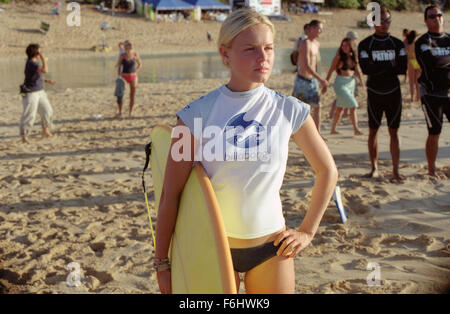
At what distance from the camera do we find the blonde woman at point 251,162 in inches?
70.4

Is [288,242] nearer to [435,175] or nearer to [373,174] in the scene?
[373,174]

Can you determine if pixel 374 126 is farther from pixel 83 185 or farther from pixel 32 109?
pixel 32 109

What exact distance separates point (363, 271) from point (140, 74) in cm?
1837

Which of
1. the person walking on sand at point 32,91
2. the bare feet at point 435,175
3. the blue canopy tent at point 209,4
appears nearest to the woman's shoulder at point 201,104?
the bare feet at point 435,175

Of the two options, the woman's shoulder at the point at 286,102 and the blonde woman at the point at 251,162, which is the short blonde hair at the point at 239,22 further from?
the woman's shoulder at the point at 286,102

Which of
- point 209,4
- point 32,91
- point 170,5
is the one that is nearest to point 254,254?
point 32,91

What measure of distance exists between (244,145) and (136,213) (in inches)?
138

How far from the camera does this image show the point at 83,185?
6043mm

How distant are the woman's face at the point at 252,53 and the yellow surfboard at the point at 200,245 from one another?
0.40 meters

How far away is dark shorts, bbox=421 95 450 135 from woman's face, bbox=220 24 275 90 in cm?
425

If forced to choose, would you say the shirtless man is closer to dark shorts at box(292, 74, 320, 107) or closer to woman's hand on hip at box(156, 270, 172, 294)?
dark shorts at box(292, 74, 320, 107)

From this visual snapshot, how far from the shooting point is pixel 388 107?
18.2 ft

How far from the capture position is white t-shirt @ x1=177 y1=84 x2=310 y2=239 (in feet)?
5.92

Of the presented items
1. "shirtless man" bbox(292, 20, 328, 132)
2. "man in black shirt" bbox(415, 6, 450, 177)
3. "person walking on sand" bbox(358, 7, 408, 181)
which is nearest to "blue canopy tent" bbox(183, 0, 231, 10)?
"shirtless man" bbox(292, 20, 328, 132)
